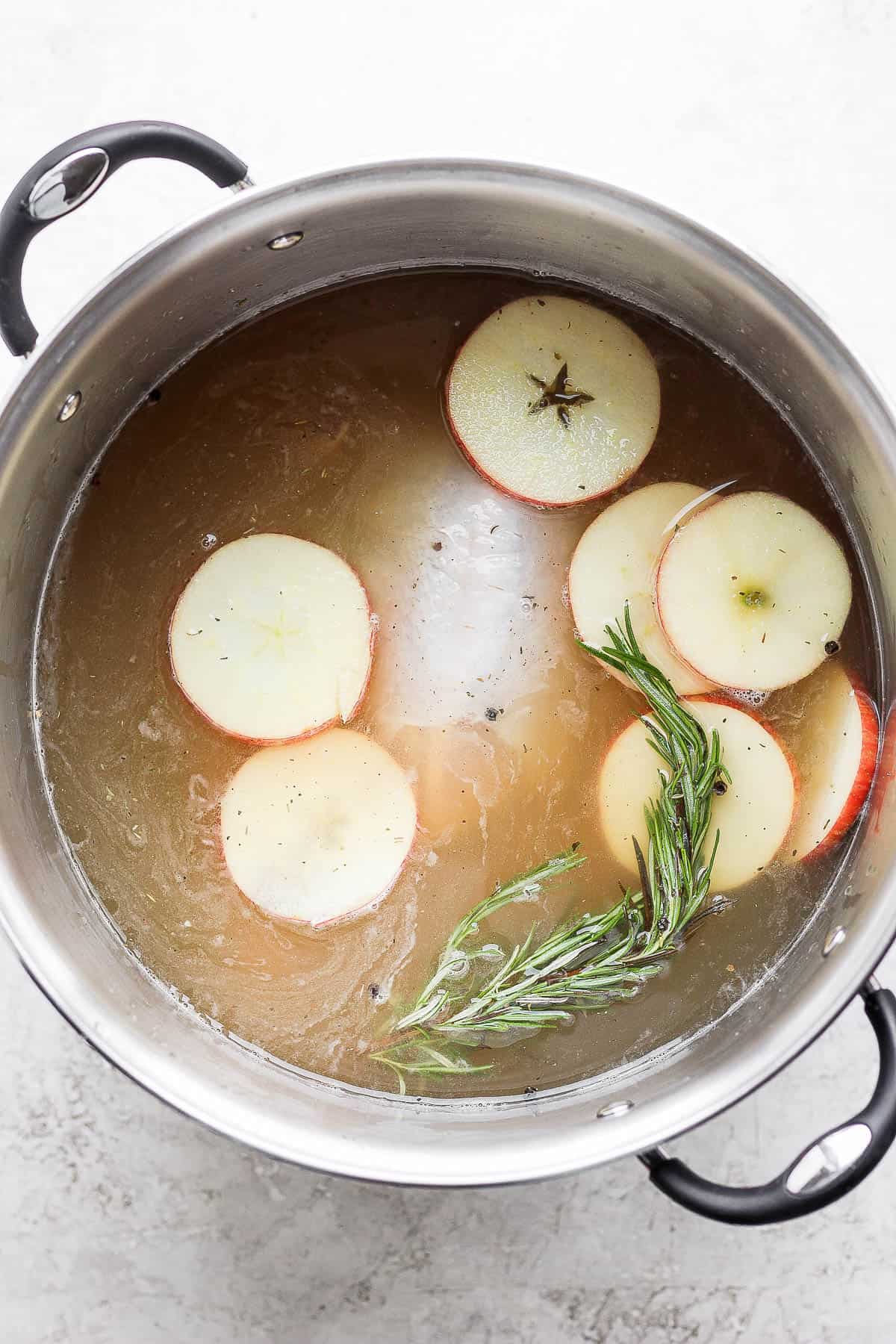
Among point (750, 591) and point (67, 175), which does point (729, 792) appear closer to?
point (750, 591)

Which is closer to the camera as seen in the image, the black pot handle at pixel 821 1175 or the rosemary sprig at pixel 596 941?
the black pot handle at pixel 821 1175

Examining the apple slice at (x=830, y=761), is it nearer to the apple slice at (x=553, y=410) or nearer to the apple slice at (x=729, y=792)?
the apple slice at (x=729, y=792)

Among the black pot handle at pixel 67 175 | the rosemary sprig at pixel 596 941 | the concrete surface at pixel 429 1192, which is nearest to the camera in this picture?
the black pot handle at pixel 67 175

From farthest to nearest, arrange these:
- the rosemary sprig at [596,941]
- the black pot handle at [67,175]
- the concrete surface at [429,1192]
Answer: the concrete surface at [429,1192] → the rosemary sprig at [596,941] → the black pot handle at [67,175]

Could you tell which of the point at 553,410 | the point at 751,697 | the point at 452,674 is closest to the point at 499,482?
the point at 553,410

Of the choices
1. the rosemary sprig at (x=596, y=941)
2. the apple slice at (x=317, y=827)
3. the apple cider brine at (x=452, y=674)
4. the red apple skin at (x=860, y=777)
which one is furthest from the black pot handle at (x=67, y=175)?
the red apple skin at (x=860, y=777)

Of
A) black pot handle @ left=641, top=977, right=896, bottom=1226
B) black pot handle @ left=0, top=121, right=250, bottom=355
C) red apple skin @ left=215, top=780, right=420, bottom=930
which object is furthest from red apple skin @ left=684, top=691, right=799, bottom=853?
black pot handle @ left=0, top=121, right=250, bottom=355

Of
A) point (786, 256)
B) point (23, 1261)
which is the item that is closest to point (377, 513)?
point (786, 256)
